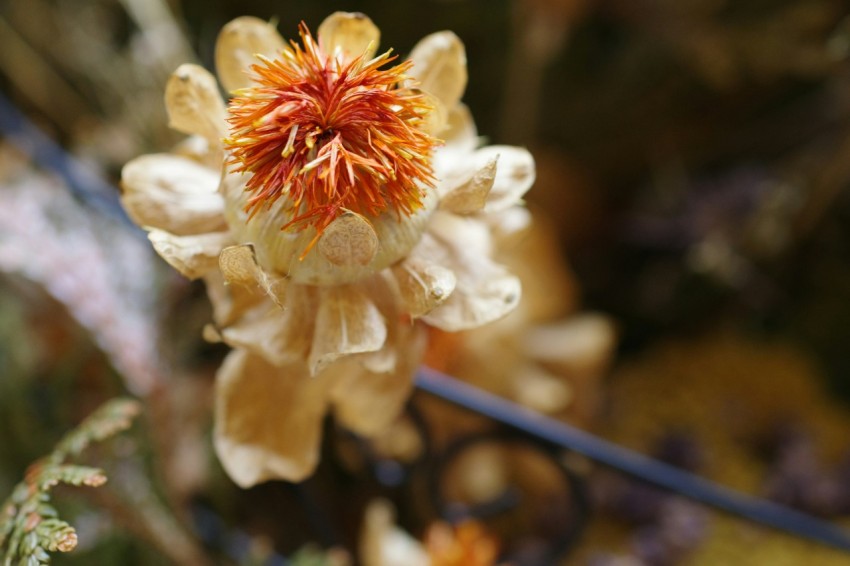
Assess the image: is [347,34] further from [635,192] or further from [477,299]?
[635,192]

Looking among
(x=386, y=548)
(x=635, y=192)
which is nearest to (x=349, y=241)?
(x=386, y=548)

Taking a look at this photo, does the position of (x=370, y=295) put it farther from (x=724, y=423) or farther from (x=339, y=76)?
(x=724, y=423)

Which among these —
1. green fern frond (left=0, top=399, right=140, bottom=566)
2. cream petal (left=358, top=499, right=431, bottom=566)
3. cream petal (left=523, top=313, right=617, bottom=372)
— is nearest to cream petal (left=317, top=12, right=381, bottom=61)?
green fern frond (left=0, top=399, right=140, bottom=566)

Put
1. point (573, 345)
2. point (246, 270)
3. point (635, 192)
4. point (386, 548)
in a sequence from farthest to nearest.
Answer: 1. point (635, 192)
2. point (573, 345)
3. point (386, 548)
4. point (246, 270)

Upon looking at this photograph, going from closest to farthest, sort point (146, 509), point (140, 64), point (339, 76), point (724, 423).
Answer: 1. point (339, 76)
2. point (146, 509)
3. point (140, 64)
4. point (724, 423)

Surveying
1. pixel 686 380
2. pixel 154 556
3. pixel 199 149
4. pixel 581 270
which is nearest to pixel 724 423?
pixel 686 380

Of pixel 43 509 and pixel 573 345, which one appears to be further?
pixel 573 345

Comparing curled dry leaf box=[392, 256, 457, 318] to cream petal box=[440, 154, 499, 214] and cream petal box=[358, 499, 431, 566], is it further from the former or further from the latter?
cream petal box=[358, 499, 431, 566]
